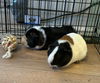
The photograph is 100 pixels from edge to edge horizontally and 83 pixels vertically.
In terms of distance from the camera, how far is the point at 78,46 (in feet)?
3.88

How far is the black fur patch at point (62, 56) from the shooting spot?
42.6 inches

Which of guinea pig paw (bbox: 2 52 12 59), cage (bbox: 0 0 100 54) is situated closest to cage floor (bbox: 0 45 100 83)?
guinea pig paw (bbox: 2 52 12 59)

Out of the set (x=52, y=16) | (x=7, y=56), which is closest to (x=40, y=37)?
(x=7, y=56)

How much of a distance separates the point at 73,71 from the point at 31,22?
0.67m

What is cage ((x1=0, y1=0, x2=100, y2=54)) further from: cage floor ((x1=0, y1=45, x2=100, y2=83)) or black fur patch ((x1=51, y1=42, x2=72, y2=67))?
black fur patch ((x1=51, y1=42, x2=72, y2=67))

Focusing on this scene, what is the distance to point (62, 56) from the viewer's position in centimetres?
108

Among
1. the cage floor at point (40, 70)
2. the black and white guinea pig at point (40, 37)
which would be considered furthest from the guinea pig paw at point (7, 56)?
the black and white guinea pig at point (40, 37)

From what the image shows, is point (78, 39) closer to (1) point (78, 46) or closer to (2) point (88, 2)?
(1) point (78, 46)

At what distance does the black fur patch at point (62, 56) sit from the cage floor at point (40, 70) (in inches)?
2.9

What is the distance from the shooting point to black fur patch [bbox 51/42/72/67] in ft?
3.55

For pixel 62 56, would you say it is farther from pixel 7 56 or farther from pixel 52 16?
pixel 52 16

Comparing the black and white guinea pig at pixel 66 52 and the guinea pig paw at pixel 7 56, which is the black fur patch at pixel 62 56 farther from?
the guinea pig paw at pixel 7 56

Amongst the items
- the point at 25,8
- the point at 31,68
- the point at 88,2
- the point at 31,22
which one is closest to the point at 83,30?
the point at 88,2

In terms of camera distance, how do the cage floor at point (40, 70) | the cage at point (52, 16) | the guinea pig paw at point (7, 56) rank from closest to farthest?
the cage floor at point (40, 70)
the guinea pig paw at point (7, 56)
the cage at point (52, 16)
